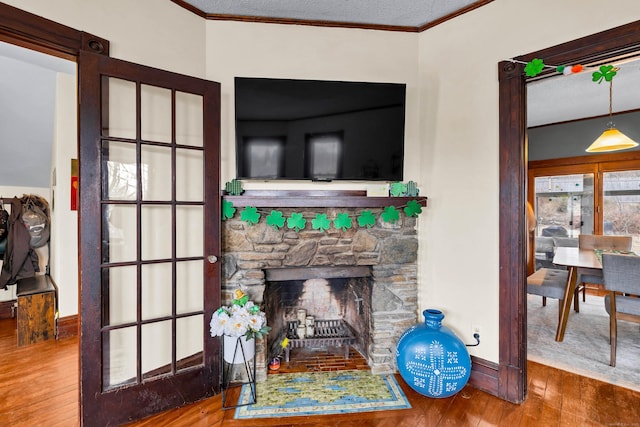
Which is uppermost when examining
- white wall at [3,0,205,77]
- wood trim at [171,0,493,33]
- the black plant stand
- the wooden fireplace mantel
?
wood trim at [171,0,493,33]

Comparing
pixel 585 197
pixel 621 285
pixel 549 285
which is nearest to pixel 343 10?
pixel 621 285

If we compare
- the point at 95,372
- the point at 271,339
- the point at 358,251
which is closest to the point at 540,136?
the point at 358,251

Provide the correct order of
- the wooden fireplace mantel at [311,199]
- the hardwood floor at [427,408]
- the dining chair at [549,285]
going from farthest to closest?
the dining chair at [549,285], the wooden fireplace mantel at [311,199], the hardwood floor at [427,408]

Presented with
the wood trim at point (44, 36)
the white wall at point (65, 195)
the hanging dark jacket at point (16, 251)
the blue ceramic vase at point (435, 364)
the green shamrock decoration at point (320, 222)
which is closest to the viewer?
the wood trim at point (44, 36)

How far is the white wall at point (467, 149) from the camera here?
204 centimetres

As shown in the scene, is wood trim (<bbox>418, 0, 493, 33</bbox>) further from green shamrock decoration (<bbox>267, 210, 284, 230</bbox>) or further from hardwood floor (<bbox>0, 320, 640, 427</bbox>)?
hardwood floor (<bbox>0, 320, 640, 427</bbox>)

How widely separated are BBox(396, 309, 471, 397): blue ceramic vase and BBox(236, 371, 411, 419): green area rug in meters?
0.18

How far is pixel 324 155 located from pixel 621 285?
2495 millimetres

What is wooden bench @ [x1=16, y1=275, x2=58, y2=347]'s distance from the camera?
110 inches

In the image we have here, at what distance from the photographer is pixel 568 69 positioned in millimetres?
1818

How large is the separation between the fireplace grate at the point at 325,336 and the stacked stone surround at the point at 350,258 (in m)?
0.25

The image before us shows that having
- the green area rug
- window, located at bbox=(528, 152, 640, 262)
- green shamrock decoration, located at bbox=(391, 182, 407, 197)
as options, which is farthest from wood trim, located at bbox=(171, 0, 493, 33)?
window, located at bbox=(528, 152, 640, 262)

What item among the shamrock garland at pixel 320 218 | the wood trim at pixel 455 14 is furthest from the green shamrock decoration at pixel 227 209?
the wood trim at pixel 455 14

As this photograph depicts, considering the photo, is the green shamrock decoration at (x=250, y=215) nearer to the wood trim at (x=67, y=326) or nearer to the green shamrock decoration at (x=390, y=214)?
the green shamrock decoration at (x=390, y=214)
